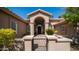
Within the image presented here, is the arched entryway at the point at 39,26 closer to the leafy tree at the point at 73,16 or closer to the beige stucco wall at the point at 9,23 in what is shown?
the beige stucco wall at the point at 9,23

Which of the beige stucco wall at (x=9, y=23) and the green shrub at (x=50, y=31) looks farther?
the beige stucco wall at (x=9, y=23)

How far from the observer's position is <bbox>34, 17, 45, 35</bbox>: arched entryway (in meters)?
9.55

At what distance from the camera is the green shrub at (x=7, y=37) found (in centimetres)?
857

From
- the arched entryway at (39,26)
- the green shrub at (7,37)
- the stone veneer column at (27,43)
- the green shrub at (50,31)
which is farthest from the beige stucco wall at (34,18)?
the green shrub at (7,37)

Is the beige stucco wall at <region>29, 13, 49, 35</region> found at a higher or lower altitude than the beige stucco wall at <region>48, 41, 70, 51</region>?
higher

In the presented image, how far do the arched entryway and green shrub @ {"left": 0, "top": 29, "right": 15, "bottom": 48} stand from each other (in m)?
1.37

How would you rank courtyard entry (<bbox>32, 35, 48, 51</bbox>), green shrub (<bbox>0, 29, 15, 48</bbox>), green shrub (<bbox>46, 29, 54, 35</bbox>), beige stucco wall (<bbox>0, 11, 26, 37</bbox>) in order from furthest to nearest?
beige stucco wall (<bbox>0, 11, 26, 37</bbox>)
green shrub (<bbox>46, 29, 54, 35</bbox>)
courtyard entry (<bbox>32, 35, 48, 51</bbox>)
green shrub (<bbox>0, 29, 15, 48</bbox>)

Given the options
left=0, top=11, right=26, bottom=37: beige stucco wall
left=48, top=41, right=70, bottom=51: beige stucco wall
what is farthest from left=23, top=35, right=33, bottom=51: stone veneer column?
left=48, top=41, right=70, bottom=51: beige stucco wall

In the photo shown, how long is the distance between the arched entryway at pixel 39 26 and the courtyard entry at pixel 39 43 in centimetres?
26

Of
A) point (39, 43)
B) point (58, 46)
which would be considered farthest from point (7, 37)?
point (58, 46)

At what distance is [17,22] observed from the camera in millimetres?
10852

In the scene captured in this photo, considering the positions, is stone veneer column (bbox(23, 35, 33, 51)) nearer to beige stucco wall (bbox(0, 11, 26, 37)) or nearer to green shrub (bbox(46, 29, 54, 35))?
beige stucco wall (bbox(0, 11, 26, 37))
